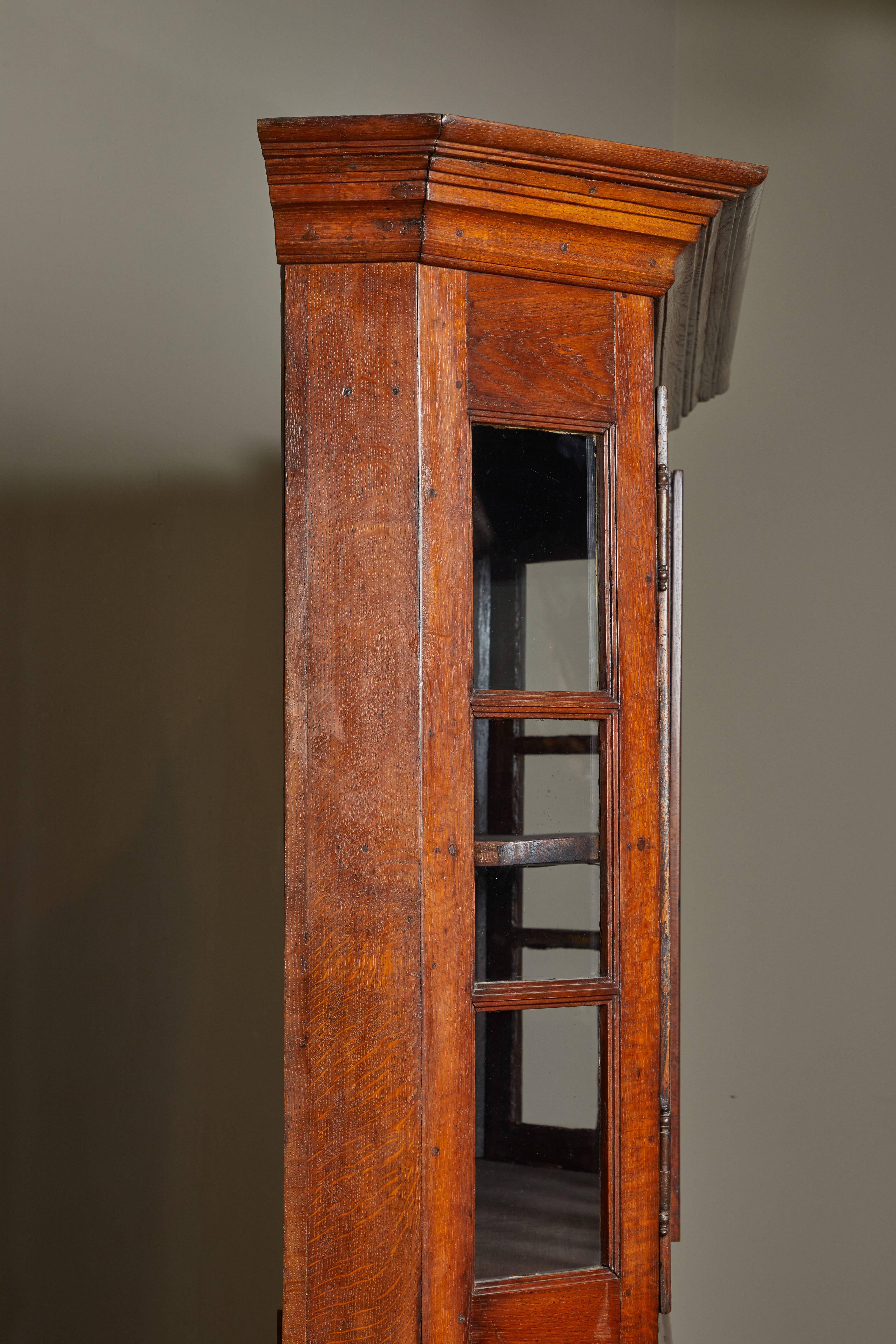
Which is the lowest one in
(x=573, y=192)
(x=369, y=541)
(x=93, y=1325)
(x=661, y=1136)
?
(x=93, y=1325)

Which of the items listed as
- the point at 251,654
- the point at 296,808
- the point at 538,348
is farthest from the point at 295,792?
the point at 251,654

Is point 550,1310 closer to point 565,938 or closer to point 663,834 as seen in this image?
point 565,938

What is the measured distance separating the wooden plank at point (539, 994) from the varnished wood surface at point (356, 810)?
7cm

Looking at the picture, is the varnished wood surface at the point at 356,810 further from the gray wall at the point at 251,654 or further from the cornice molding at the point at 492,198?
the gray wall at the point at 251,654

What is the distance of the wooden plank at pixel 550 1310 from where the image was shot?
972 millimetres

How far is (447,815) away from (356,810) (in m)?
0.08

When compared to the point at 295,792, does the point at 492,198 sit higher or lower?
higher

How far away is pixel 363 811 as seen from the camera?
958 mm

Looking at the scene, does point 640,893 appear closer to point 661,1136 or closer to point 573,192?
point 661,1136

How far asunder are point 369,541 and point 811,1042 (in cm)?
153

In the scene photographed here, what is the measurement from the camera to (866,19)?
6.85 feet

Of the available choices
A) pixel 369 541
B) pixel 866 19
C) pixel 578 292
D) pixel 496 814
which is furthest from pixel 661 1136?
pixel 866 19

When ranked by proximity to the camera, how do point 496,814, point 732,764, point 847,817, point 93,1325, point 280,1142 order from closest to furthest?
point 496,814 < point 93,1325 < point 280,1142 < point 847,817 < point 732,764

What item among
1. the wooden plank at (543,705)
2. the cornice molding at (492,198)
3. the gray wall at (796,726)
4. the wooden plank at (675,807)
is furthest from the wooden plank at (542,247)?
the gray wall at (796,726)
